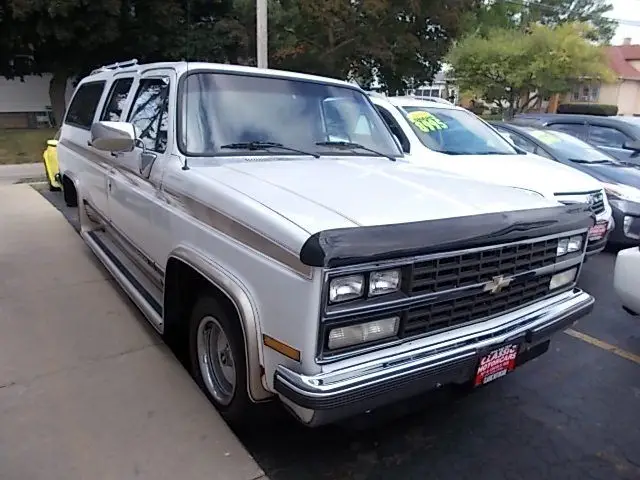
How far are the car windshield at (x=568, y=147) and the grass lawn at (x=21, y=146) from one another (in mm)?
13637

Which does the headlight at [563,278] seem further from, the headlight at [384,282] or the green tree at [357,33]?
the green tree at [357,33]

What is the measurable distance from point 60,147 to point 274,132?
4139 millimetres

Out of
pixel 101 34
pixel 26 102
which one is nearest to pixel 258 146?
pixel 101 34

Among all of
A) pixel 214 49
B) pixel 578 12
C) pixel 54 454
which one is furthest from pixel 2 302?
pixel 578 12

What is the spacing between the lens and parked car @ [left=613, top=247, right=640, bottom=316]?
13.2 ft

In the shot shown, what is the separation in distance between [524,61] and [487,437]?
98.2 feet

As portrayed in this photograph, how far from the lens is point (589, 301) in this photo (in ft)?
11.0

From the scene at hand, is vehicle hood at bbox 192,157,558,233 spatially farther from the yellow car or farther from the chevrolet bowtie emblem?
the yellow car

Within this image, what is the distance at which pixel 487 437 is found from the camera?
10.2 ft

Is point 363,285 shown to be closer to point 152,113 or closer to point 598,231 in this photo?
point 152,113

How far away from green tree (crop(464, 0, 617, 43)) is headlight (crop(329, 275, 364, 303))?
23.6m

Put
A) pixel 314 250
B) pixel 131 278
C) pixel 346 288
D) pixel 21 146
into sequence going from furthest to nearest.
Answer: pixel 21 146
pixel 131 278
pixel 346 288
pixel 314 250

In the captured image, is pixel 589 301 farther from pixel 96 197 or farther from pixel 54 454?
pixel 96 197

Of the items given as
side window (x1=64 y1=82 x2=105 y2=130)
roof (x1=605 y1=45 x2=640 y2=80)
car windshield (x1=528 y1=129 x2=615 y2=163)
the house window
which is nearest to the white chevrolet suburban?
side window (x1=64 y1=82 x2=105 y2=130)
